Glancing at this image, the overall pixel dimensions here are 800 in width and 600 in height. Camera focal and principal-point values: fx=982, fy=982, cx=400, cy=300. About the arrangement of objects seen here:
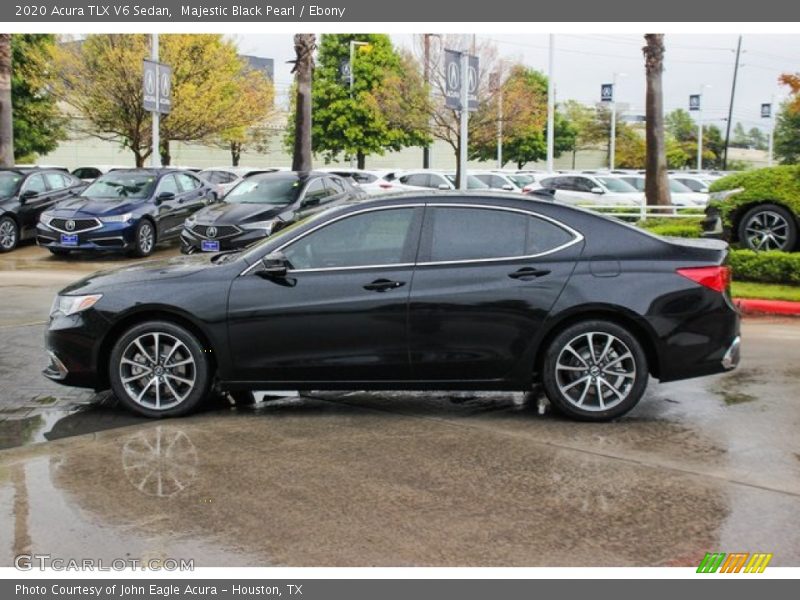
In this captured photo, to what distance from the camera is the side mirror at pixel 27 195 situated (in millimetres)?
20906

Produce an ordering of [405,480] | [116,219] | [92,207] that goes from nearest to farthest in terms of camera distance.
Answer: [405,480]
[116,219]
[92,207]

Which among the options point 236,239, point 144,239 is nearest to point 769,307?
point 236,239

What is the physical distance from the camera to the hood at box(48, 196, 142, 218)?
18678 mm

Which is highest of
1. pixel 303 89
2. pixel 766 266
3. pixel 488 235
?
pixel 303 89

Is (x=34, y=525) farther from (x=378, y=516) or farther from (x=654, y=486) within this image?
(x=654, y=486)

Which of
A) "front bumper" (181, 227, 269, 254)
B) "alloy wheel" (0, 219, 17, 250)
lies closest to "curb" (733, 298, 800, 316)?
"front bumper" (181, 227, 269, 254)

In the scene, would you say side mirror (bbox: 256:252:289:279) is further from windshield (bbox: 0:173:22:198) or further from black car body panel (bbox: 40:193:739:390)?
windshield (bbox: 0:173:22:198)

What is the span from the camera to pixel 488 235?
6949mm

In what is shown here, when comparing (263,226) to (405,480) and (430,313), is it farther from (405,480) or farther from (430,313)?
(405,480)

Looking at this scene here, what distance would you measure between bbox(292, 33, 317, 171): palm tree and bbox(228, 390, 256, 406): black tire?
65.8 feet

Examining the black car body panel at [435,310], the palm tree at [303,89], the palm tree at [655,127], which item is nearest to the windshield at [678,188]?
the palm tree at [655,127]

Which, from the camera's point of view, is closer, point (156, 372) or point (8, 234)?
point (156, 372)

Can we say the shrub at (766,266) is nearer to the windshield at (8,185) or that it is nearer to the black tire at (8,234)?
the black tire at (8,234)

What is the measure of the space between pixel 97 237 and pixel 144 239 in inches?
37.6
